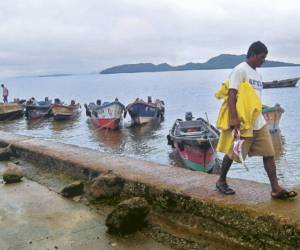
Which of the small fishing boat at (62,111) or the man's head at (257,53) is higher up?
the man's head at (257,53)

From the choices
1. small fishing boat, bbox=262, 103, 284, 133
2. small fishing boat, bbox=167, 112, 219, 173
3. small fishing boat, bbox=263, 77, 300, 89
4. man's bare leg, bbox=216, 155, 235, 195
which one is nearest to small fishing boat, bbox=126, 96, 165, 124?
small fishing boat, bbox=262, 103, 284, 133

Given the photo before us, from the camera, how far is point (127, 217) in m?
3.73

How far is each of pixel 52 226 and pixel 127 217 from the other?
0.85 meters

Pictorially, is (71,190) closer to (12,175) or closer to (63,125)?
(12,175)

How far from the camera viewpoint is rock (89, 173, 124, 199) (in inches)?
184

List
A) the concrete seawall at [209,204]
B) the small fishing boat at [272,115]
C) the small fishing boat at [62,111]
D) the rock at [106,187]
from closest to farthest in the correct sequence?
the concrete seawall at [209,204] < the rock at [106,187] < the small fishing boat at [272,115] < the small fishing boat at [62,111]

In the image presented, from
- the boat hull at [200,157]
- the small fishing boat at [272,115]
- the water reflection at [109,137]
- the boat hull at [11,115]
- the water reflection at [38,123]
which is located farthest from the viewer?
the boat hull at [11,115]

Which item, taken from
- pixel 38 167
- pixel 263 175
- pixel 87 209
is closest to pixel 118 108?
pixel 263 175

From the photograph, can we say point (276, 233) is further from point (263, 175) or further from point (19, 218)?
point (263, 175)

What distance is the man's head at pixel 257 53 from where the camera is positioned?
144 inches

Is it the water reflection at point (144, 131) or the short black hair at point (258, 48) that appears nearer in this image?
the short black hair at point (258, 48)

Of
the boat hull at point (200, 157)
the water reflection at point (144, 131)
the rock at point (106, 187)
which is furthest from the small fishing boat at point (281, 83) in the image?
the rock at point (106, 187)

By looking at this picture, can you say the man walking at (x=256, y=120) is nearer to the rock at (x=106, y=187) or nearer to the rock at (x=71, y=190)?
the rock at (x=106, y=187)

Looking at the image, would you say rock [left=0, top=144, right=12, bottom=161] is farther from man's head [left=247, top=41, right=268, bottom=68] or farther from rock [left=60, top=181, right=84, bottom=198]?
man's head [left=247, top=41, right=268, bottom=68]
